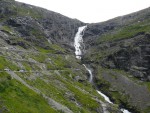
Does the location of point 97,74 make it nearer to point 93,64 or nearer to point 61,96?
point 93,64

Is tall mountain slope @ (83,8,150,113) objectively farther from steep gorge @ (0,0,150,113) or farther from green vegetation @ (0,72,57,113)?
green vegetation @ (0,72,57,113)

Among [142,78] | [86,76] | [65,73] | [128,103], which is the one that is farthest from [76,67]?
[128,103]

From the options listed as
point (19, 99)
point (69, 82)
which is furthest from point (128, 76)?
point (19, 99)

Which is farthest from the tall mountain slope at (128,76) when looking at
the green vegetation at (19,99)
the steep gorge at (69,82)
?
the green vegetation at (19,99)

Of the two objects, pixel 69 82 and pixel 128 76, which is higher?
pixel 69 82

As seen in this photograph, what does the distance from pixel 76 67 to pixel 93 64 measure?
1883 cm

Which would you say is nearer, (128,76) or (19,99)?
(19,99)

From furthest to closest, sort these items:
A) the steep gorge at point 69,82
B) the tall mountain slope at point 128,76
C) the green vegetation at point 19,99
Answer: the tall mountain slope at point 128,76
the steep gorge at point 69,82
the green vegetation at point 19,99

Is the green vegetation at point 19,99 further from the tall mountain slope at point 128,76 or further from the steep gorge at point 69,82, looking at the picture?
the tall mountain slope at point 128,76

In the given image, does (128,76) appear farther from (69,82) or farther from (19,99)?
(19,99)

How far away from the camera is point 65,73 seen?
15538cm

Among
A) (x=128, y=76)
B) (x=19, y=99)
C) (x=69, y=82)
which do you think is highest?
(x=19, y=99)

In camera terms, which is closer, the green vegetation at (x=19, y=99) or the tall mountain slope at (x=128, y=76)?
the green vegetation at (x=19, y=99)

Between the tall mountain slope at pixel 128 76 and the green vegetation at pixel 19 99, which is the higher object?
the green vegetation at pixel 19 99
